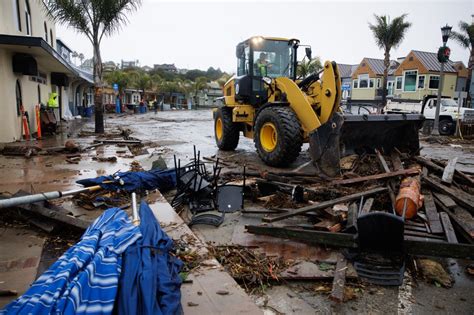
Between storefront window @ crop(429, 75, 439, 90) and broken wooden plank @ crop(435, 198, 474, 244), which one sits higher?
storefront window @ crop(429, 75, 439, 90)

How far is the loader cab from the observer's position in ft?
33.2

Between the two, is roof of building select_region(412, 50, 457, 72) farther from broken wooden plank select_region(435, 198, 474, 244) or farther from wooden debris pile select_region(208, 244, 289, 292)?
wooden debris pile select_region(208, 244, 289, 292)

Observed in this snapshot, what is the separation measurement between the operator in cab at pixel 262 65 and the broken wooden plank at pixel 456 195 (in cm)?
561

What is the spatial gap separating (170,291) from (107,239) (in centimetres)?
68

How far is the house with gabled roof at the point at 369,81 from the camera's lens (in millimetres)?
45875

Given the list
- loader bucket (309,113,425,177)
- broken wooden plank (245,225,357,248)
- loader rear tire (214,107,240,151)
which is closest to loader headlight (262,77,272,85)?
loader rear tire (214,107,240,151)

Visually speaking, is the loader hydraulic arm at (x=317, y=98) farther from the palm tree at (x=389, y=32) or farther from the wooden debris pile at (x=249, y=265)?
the palm tree at (x=389, y=32)

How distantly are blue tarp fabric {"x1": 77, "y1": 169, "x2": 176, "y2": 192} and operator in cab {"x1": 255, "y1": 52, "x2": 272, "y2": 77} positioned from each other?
4.75 meters

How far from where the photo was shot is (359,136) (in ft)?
26.6

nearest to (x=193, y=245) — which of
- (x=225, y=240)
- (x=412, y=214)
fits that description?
(x=225, y=240)

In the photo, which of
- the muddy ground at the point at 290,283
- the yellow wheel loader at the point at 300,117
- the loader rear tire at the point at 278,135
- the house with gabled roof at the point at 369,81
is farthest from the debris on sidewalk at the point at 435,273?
the house with gabled roof at the point at 369,81

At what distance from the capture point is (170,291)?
8.27 feet

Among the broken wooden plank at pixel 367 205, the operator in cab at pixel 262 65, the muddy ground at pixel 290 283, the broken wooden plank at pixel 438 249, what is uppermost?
the operator in cab at pixel 262 65

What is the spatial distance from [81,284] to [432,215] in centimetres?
428
